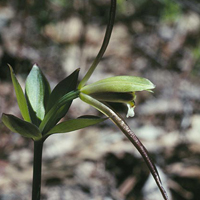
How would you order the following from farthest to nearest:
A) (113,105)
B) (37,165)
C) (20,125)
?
(113,105), (37,165), (20,125)

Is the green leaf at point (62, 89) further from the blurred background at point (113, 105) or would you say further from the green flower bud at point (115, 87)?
the blurred background at point (113, 105)

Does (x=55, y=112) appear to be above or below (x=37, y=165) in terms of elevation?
above

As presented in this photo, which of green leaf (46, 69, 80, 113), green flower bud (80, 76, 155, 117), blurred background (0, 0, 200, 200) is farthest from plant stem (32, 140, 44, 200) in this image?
blurred background (0, 0, 200, 200)

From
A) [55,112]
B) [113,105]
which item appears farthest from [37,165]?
[113,105]

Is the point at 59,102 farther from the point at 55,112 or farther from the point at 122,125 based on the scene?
the point at 122,125

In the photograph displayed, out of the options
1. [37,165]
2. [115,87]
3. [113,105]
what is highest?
[115,87]

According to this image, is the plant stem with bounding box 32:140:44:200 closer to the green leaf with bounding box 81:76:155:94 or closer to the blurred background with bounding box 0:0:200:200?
the green leaf with bounding box 81:76:155:94
